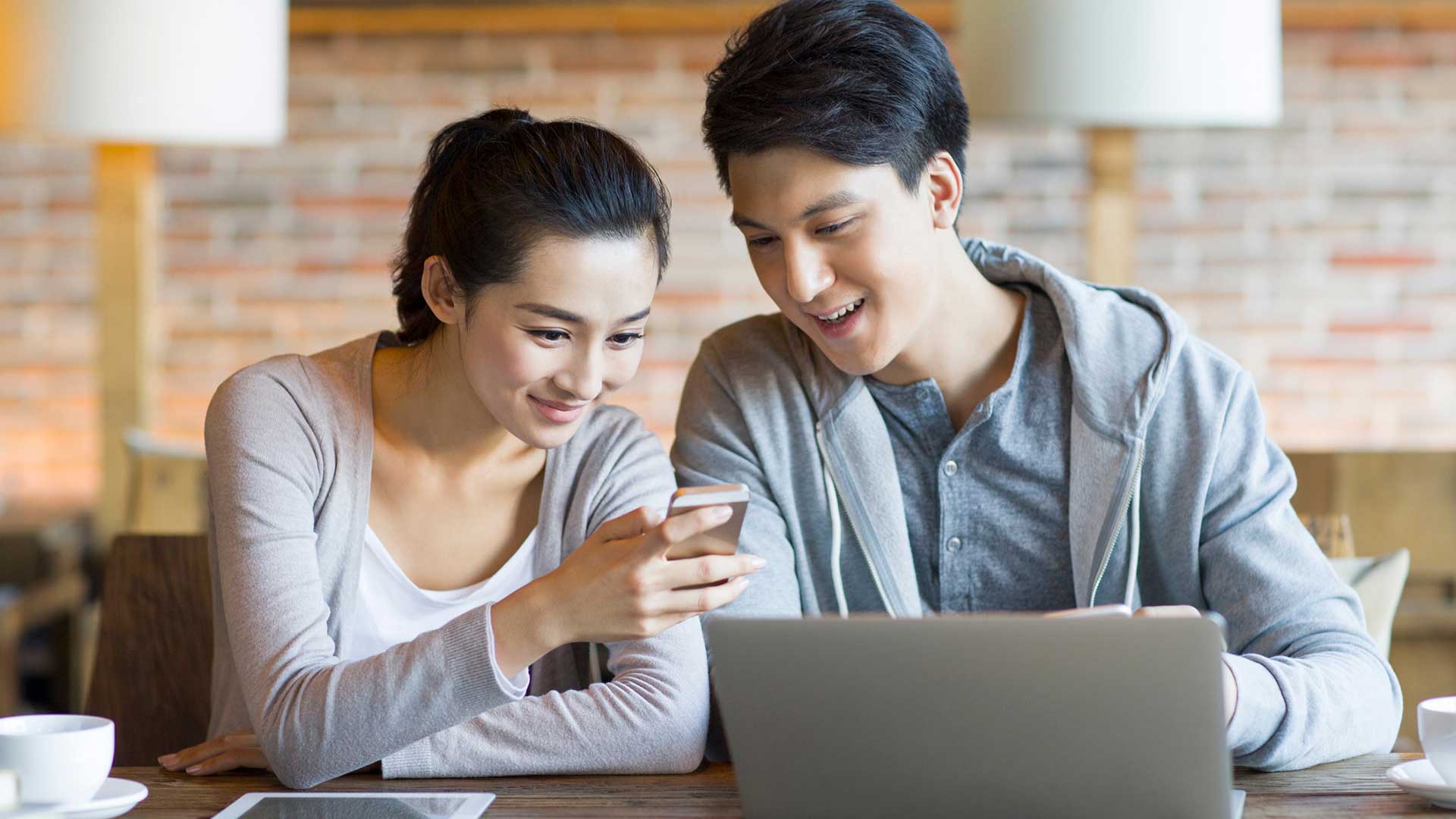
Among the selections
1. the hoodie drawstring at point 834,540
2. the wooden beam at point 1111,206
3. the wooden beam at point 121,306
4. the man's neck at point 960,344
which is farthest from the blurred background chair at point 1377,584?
the wooden beam at point 121,306

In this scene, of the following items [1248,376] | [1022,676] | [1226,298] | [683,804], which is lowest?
[683,804]

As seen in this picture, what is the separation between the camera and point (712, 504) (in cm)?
112

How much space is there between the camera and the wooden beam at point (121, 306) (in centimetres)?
309

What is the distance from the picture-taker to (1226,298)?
3.59 m

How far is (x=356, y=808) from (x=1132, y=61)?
5.46 feet

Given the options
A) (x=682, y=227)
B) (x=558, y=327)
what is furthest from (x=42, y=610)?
(x=558, y=327)

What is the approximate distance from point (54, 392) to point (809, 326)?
9.37ft

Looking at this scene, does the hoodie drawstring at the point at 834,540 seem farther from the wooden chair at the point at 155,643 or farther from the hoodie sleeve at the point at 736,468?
the wooden chair at the point at 155,643

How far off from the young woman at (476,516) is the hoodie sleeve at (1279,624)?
1.51 ft

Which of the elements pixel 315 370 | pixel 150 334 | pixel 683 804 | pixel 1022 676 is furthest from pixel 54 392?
pixel 1022 676

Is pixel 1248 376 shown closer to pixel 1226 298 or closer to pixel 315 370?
pixel 315 370

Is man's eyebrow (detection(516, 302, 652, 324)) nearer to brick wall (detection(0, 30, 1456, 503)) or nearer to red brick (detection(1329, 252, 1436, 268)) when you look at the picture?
brick wall (detection(0, 30, 1456, 503))

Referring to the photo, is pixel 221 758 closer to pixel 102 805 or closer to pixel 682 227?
pixel 102 805

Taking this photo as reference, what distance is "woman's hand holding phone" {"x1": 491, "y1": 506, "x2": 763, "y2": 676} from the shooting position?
118 centimetres
